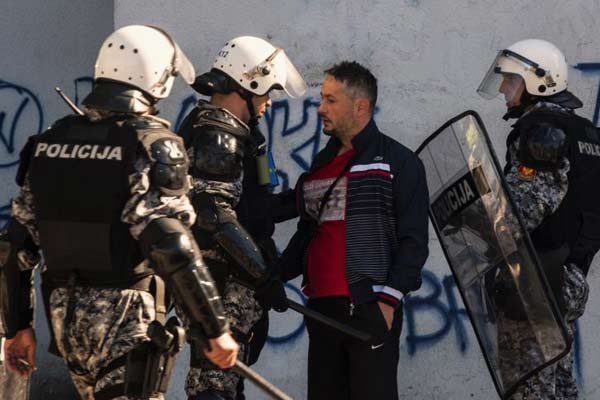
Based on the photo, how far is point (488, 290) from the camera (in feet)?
17.7

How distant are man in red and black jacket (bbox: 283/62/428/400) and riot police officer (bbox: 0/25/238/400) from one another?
105cm

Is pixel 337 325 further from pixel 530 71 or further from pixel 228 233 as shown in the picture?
pixel 530 71

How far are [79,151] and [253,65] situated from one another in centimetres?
132

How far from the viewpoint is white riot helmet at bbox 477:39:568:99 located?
18.5 feet

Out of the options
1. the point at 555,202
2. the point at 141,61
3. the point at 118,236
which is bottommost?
the point at 555,202

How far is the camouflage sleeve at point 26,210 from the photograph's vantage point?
4379 millimetres

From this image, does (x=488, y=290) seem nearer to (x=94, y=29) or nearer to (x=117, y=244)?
(x=117, y=244)

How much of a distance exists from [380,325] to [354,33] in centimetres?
193

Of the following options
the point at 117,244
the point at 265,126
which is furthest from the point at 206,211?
the point at 265,126

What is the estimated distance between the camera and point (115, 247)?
421 cm

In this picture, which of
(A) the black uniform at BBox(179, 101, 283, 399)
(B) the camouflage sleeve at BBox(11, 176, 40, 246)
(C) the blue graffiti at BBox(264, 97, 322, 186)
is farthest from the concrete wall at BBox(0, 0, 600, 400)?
(B) the camouflage sleeve at BBox(11, 176, 40, 246)

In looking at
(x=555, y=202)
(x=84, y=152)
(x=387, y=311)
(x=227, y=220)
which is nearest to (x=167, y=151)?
(x=84, y=152)

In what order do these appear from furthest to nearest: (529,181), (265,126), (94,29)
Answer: (94,29), (265,126), (529,181)

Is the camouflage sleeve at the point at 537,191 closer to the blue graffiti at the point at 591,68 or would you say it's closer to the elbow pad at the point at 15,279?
the blue graffiti at the point at 591,68
